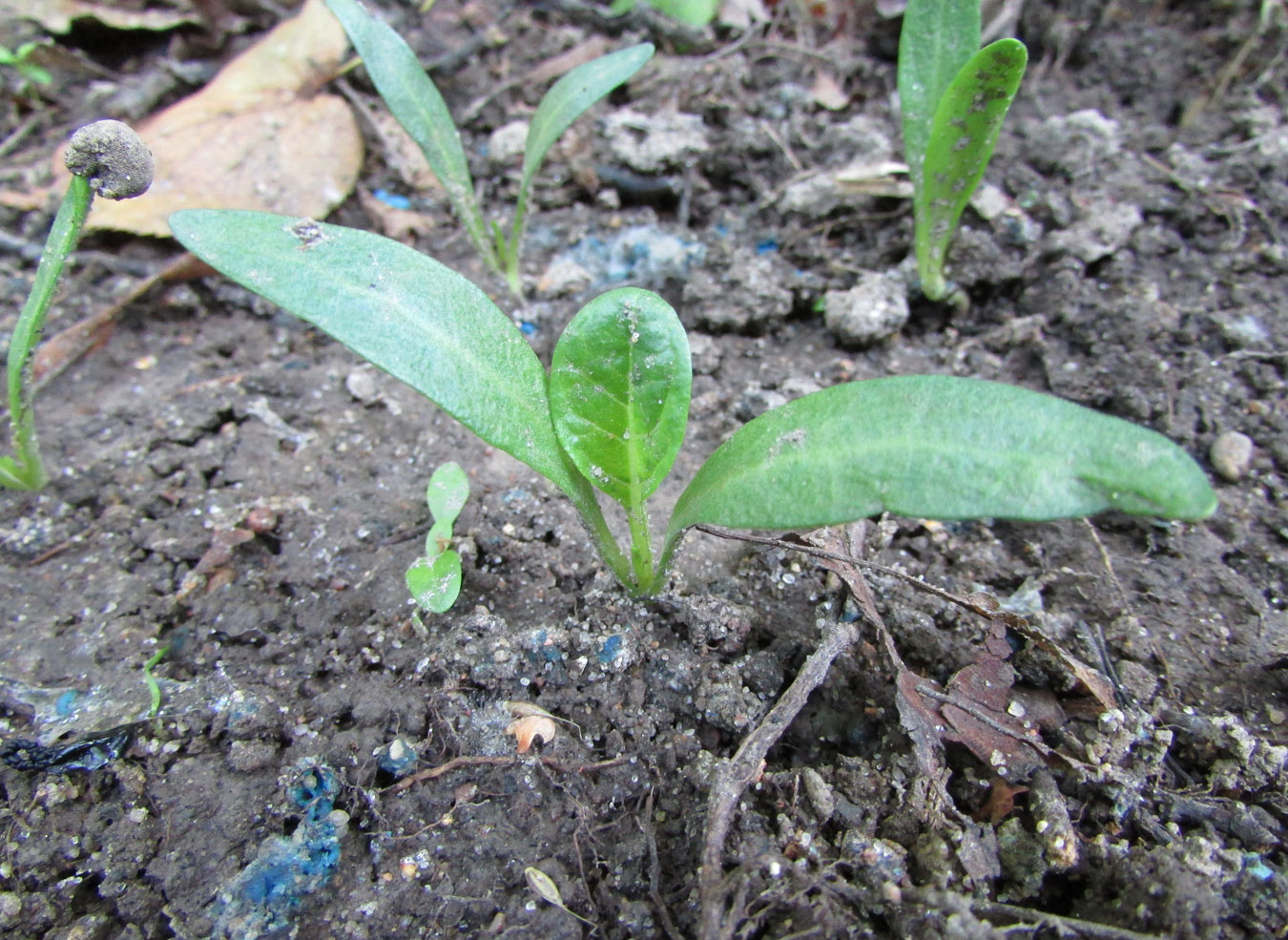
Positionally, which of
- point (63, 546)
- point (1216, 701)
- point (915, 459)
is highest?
point (915, 459)

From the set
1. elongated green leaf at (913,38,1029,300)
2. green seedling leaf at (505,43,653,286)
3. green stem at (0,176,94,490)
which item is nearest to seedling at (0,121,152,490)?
green stem at (0,176,94,490)

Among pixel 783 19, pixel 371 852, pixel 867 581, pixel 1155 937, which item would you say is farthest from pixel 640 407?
pixel 783 19

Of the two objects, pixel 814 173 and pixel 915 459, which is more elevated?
pixel 915 459

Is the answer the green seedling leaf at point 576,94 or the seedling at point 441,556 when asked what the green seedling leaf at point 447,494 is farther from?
the green seedling leaf at point 576,94

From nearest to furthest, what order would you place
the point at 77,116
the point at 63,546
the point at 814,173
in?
1. the point at 63,546
2. the point at 814,173
3. the point at 77,116

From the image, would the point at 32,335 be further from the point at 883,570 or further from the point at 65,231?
the point at 883,570

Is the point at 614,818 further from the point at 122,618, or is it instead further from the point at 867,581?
the point at 122,618
